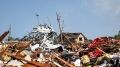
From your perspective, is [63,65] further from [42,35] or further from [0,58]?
[42,35]

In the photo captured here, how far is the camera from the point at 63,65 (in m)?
18.3

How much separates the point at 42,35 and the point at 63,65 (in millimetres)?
30525

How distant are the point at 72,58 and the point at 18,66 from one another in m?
7.22

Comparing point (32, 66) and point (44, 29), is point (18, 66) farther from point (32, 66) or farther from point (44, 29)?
point (44, 29)

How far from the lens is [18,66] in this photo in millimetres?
18125

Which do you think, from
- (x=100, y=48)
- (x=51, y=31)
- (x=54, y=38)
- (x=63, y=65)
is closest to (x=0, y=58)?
(x=63, y=65)

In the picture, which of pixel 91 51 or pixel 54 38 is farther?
pixel 54 38

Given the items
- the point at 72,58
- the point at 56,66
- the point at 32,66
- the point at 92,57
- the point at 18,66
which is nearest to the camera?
the point at 32,66

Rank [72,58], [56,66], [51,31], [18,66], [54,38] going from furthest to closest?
[51,31], [54,38], [72,58], [18,66], [56,66]

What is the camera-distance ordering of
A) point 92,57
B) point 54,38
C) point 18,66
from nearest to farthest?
point 18,66 < point 92,57 < point 54,38

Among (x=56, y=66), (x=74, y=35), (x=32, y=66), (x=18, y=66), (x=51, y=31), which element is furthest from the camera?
(x=74, y=35)

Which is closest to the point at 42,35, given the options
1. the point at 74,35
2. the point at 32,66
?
the point at 74,35

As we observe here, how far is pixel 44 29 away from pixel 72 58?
27938 mm

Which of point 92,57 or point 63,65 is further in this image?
point 92,57
